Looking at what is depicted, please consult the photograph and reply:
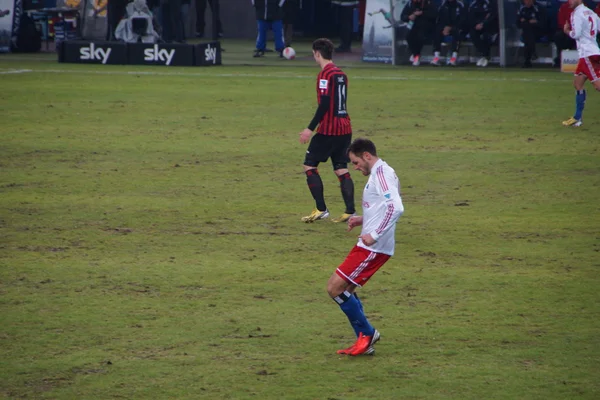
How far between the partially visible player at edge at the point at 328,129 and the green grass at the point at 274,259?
1.35ft

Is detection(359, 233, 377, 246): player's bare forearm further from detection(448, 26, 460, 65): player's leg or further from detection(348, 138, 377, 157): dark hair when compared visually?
detection(448, 26, 460, 65): player's leg

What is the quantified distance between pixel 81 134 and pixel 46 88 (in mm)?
6206

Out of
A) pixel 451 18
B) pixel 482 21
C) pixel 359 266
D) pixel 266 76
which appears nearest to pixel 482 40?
pixel 482 21

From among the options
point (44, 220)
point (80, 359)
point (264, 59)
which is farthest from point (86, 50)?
point (80, 359)

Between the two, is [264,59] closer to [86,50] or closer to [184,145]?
[86,50]

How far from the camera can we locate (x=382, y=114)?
19359 millimetres

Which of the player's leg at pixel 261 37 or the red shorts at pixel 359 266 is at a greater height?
the player's leg at pixel 261 37

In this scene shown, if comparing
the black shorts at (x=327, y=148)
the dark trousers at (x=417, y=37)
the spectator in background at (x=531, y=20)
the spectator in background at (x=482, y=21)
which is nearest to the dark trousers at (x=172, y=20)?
the dark trousers at (x=417, y=37)

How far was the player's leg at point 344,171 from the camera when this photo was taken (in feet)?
37.0

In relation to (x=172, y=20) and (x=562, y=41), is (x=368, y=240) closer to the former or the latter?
(x=562, y=41)

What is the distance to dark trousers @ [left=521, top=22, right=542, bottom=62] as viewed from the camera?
27.2m

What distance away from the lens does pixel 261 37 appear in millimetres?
30766

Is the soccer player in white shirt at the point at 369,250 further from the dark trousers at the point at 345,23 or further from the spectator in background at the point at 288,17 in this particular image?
the dark trousers at the point at 345,23

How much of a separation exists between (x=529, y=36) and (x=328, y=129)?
18090 mm
